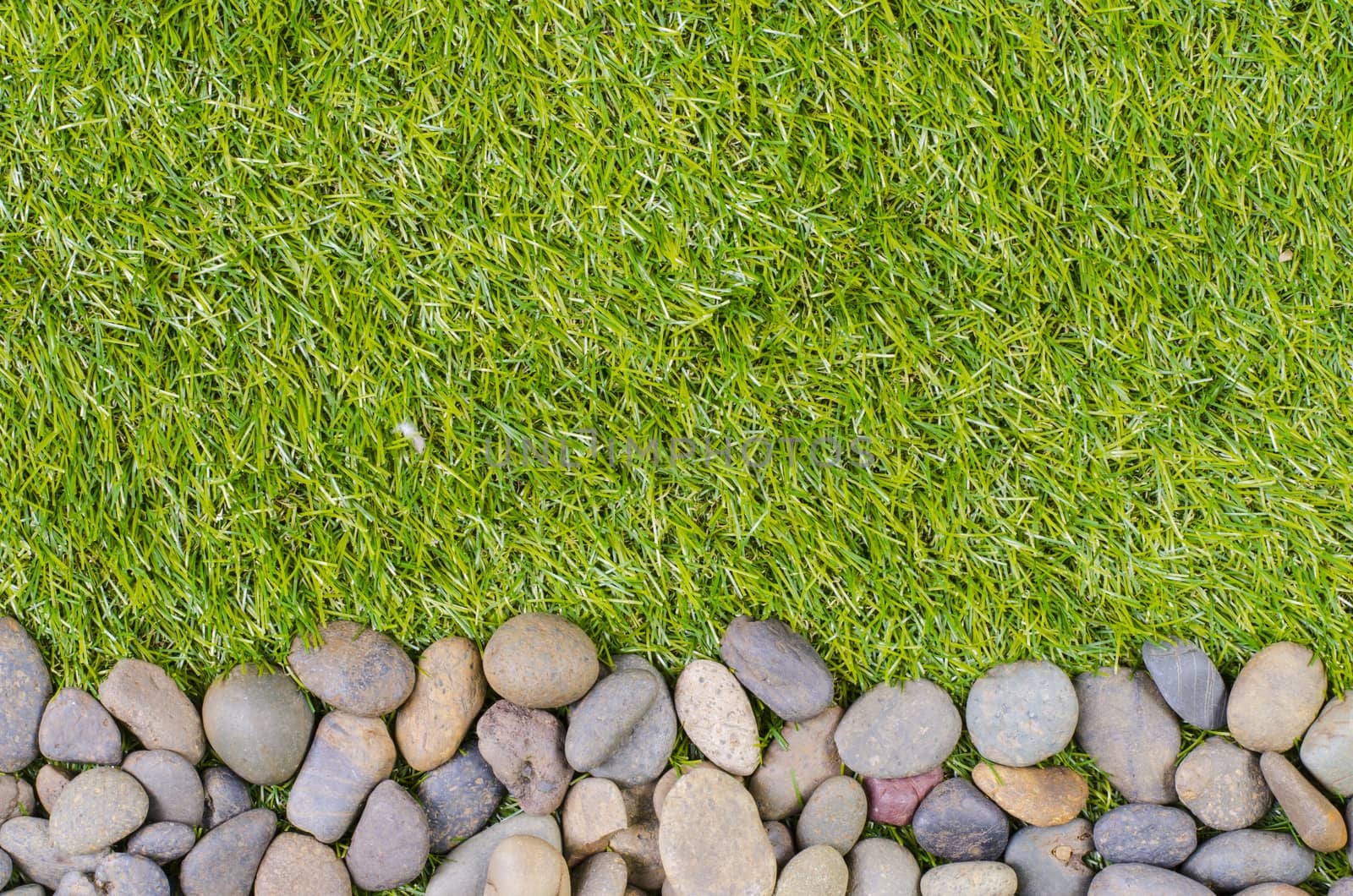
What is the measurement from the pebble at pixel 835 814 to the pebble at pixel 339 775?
93 cm

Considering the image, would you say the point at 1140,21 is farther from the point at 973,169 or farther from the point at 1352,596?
the point at 1352,596

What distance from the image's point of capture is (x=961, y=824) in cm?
218

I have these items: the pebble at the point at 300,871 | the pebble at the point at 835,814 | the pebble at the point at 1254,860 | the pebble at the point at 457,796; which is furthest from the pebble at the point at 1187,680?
the pebble at the point at 300,871

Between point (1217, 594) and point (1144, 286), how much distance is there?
28.1 inches

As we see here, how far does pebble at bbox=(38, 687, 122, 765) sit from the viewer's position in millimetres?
2125

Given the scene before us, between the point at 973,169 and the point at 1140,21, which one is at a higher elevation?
the point at 1140,21

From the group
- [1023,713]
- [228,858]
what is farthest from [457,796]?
[1023,713]

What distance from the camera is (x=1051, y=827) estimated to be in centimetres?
221

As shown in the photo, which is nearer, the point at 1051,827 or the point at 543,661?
the point at 543,661

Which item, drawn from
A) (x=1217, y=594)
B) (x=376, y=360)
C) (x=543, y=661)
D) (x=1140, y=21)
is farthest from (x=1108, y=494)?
(x=376, y=360)

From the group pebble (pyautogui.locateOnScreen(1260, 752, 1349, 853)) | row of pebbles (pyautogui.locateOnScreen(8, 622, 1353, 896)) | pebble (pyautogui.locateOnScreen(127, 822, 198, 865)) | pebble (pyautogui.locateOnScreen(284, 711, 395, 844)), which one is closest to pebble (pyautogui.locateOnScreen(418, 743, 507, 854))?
row of pebbles (pyautogui.locateOnScreen(8, 622, 1353, 896))

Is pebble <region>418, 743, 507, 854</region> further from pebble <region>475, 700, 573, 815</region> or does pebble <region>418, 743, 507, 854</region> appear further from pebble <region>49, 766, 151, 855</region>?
pebble <region>49, 766, 151, 855</region>

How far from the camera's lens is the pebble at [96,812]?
208 centimetres

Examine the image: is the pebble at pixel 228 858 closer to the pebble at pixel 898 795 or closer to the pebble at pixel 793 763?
the pebble at pixel 793 763
